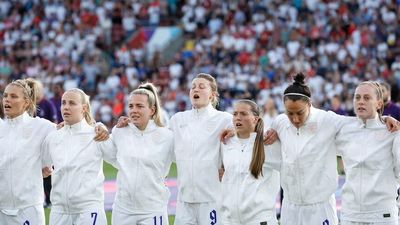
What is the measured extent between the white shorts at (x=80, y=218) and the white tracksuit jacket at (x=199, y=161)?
930 millimetres

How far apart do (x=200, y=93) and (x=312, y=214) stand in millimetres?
1894

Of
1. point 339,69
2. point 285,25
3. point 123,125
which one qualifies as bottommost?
point 123,125

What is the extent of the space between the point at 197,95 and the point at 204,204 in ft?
4.02

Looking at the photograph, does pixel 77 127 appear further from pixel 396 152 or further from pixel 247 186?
pixel 396 152

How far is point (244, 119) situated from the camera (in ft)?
32.7

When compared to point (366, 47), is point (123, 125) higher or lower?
lower

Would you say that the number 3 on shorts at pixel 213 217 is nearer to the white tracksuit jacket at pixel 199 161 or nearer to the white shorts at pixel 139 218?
the white tracksuit jacket at pixel 199 161

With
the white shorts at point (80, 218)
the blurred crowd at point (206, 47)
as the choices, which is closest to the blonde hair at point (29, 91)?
the white shorts at point (80, 218)

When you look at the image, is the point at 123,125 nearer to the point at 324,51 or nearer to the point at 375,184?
the point at 375,184

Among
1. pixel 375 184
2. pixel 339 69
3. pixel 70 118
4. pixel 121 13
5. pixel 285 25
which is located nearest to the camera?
pixel 375 184

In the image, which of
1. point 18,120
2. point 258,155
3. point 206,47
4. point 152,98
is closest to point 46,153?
point 18,120

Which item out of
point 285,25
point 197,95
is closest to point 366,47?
point 285,25

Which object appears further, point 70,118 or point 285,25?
point 285,25

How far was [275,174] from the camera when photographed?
10.0 m
